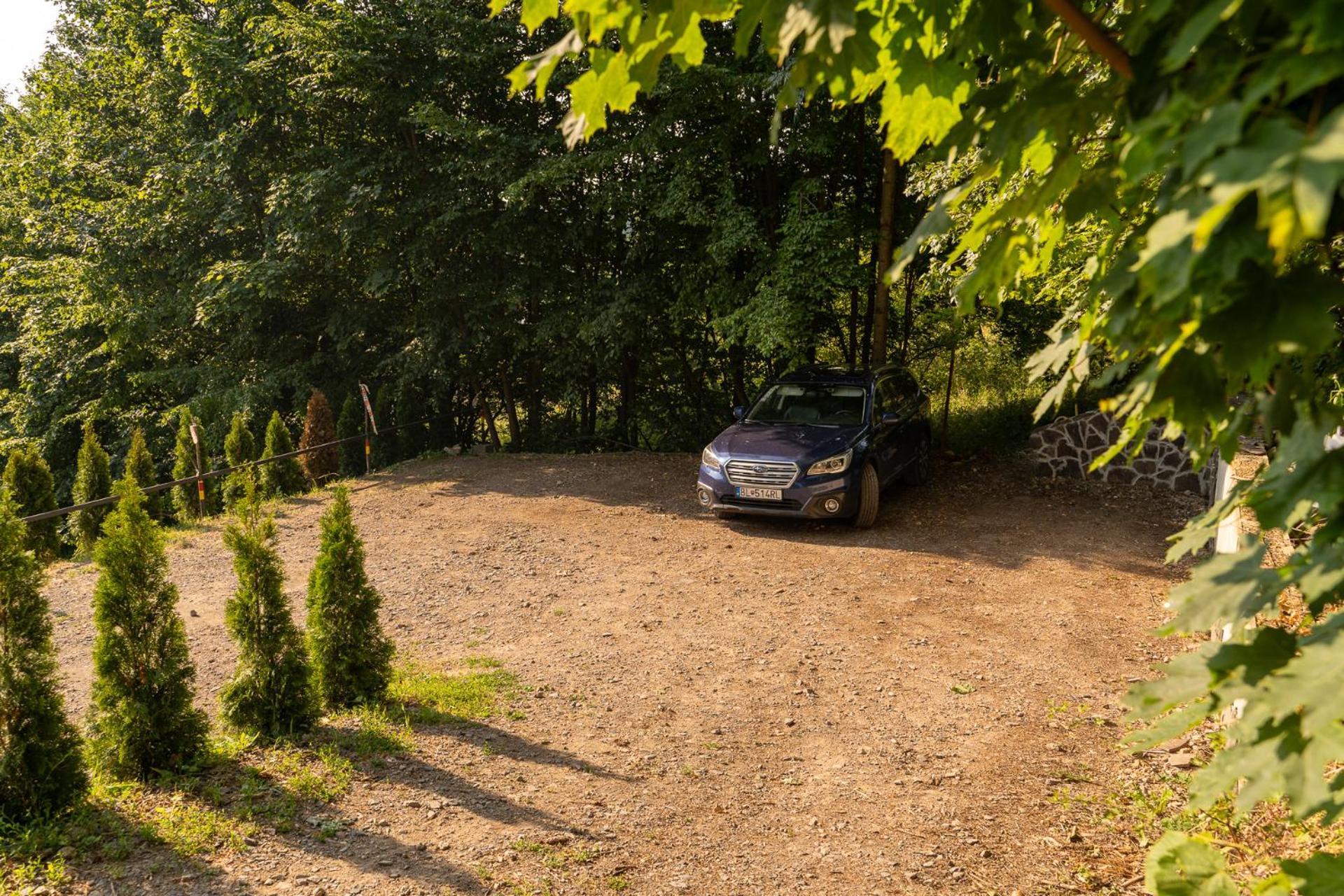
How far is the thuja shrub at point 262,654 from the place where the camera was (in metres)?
5.58

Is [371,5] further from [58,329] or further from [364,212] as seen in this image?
[58,329]

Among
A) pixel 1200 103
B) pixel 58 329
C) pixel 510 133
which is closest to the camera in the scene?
pixel 1200 103

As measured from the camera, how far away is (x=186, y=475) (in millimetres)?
14578

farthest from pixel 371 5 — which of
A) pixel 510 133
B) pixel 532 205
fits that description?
pixel 532 205

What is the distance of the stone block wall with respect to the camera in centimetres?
1100

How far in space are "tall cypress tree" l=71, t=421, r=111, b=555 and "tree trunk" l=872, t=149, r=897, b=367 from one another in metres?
11.9

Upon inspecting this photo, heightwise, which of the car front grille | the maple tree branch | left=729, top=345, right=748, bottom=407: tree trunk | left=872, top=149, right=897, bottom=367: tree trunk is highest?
left=872, top=149, right=897, bottom=367: tree trunk

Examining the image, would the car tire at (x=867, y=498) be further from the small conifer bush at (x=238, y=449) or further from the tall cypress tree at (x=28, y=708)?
the small conifer bush at (x=238, y=449)

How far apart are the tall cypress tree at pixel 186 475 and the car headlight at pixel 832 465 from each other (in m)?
10.5

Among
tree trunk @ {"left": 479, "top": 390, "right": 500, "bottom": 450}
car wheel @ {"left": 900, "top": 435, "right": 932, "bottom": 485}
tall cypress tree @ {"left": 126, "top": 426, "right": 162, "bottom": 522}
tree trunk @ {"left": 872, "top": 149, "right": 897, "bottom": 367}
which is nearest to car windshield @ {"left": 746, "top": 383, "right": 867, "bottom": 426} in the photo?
car wheel @ {"left": 900, "top": 435, "right": 932, "bottom": 485}

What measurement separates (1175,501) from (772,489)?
5224 mm

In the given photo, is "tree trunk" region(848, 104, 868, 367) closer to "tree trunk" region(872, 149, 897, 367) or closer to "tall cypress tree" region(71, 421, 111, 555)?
"tree trunk" region(872, 149, 897, 367)

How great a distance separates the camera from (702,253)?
14.6m

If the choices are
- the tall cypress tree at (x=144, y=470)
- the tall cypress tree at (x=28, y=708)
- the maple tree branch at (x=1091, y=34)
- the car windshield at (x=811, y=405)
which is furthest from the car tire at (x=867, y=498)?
the tall cypress tree at (x=144, y=470)
